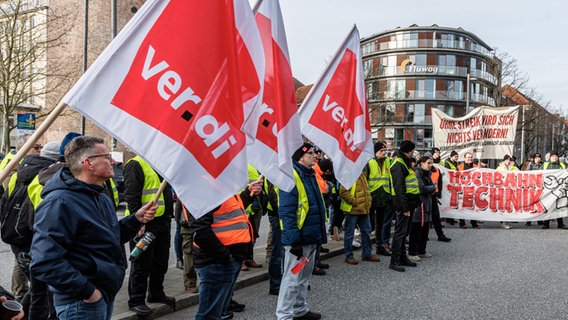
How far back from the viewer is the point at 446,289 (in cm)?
689

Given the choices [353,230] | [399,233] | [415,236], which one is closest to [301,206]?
[399,233]

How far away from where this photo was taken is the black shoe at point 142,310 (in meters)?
5.18

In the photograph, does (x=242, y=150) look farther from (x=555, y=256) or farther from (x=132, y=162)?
(x=555, y=256)

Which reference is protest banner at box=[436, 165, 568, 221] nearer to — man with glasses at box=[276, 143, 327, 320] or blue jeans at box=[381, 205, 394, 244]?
blue jeans at box=[381, 205, 394, 244]

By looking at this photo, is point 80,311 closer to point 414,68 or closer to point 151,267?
point 151,267

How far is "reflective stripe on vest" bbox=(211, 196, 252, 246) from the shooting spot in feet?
13.6

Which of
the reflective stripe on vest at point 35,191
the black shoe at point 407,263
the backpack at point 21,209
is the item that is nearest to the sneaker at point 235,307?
the backpack at point 21,209

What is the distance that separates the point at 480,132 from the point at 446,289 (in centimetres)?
909

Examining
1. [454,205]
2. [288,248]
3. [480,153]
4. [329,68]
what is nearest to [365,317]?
[288,248]

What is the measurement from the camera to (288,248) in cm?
532

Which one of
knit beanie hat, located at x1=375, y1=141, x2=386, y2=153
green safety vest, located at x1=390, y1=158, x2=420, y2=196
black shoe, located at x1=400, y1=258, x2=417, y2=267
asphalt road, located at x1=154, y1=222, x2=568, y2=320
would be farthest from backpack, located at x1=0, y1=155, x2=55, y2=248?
knit beanie hat, located at x1=375, y1=141, x2=386, y2=153

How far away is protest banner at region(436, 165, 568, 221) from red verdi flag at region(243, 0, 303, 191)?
9.93 metres

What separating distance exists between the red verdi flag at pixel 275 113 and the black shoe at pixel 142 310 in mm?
2045

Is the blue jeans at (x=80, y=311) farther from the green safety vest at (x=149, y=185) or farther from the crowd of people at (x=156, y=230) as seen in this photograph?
the green safety vest at (x=149, y=185)
